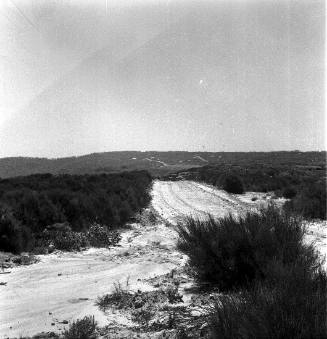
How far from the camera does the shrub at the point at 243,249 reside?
4.97 m

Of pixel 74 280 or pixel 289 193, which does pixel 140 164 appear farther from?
pixel 74 280

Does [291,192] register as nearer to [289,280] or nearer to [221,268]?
[221,268]

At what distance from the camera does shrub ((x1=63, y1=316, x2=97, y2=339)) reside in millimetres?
3486

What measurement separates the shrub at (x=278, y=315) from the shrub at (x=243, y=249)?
1.53 metres

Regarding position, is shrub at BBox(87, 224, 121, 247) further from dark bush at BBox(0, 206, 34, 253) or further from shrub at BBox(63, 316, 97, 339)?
shrub at BBox(63, 316, 97, 339)

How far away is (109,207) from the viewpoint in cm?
1306

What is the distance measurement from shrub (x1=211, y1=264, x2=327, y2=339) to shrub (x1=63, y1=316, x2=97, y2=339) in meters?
1.28

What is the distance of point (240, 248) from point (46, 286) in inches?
120

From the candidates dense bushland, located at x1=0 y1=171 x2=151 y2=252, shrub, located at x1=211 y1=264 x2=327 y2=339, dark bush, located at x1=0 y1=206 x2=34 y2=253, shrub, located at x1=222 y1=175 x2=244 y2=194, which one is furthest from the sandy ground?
shrub, located at x1=222 y1=175 x2=244 y2=194

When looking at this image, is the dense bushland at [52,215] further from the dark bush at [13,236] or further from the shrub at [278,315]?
the shrub at [278,315]

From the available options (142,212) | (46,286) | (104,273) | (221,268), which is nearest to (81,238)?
(104,273)

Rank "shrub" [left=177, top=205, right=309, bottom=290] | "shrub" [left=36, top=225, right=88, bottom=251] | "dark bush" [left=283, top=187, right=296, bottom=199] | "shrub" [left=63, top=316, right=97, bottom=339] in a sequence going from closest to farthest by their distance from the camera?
"shrub" [left=63, top=316, right=97, bottom=339] < "shrub" [left=177, top=205, right=309, bottom=290] < "shrub" [left=36, top=225, right=88, bottom=251] < "dark bush" [left=283, top=187, right=296, bottom=199]

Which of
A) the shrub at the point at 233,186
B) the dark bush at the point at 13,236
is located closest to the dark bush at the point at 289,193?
the shrub at the point at 233,186

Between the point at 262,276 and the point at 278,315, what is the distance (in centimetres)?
213
